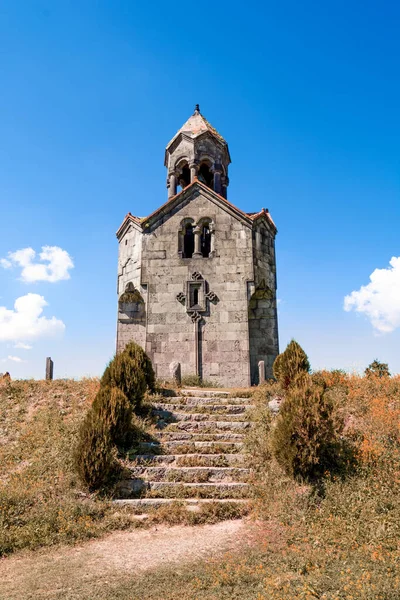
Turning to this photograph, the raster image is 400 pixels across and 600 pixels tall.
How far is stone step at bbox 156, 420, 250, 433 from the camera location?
10531 millimetres

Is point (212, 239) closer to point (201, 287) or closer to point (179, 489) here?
point (201, 287)

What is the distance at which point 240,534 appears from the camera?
6.73 metres

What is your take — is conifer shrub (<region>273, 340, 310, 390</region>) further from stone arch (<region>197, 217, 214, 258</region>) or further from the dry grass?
stone arch (<region>197, 217, 214, 258</region>)

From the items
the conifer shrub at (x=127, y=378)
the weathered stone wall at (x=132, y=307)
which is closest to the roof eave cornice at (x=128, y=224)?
the weathered stone wall at (x=132, y=307)

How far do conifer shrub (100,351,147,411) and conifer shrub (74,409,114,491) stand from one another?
7.12 ft

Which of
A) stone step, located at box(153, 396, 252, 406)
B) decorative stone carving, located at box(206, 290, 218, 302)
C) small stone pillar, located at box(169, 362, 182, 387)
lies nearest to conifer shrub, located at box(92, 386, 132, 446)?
stone step, located at box(153, 396, 252, 406)

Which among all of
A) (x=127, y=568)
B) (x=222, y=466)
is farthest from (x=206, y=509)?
(x=127, y=568)

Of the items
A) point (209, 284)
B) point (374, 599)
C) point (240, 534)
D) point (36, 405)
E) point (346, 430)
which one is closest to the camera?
point (374, 599)

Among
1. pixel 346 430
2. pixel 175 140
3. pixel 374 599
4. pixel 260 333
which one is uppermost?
pixel 175 140

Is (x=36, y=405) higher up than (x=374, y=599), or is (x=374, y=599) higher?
(x=36, y=405)

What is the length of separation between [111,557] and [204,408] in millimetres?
5631

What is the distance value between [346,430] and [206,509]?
3919 millimetres

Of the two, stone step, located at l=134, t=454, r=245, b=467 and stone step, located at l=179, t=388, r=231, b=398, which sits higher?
stone step, located at l=179, t=388, r=231, b=398

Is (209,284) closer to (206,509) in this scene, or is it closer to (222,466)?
(222,466)
